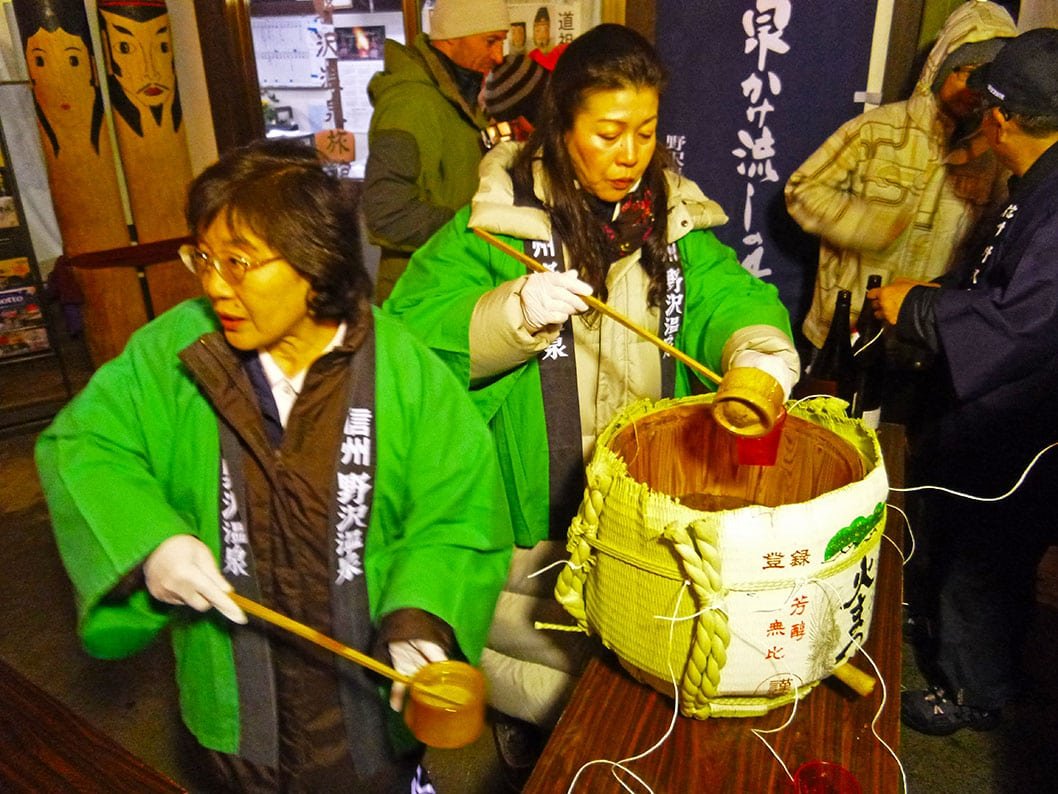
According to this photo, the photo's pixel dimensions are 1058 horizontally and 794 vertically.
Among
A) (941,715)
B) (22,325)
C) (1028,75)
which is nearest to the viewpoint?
(1028,75)

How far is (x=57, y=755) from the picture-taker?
1329mm

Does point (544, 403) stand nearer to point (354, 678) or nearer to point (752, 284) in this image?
point (752, 284)

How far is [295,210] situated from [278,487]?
18.9 inches

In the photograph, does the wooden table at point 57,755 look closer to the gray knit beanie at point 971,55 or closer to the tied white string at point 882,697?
the tied white string at point 882,697

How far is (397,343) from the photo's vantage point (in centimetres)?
149

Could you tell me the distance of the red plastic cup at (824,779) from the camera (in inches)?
44.1

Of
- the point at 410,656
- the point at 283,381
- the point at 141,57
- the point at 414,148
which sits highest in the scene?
the point at 141,57

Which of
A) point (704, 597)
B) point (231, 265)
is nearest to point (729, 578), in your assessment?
point (704, 597)

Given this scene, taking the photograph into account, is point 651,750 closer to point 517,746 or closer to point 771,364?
point 771,364

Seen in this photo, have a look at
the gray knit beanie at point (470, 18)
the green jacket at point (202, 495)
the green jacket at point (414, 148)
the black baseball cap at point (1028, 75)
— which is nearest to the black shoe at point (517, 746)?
the green jacket at point (202, 495)

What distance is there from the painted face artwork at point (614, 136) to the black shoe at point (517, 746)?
63.2 inches

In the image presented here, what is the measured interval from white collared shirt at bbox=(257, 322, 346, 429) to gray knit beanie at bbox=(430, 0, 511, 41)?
7.43 ft

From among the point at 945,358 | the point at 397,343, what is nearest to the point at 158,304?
the point at 397,343

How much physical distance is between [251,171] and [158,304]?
13.9ft
